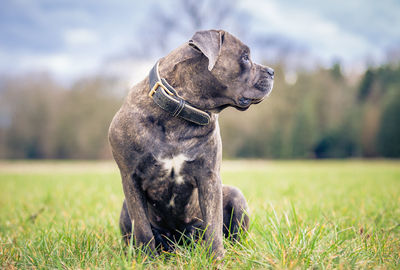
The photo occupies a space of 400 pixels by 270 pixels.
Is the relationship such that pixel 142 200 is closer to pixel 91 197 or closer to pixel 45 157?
pixel 91 197

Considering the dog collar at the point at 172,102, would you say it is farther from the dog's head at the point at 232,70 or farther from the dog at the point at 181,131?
the dog's head at the point at 232,70

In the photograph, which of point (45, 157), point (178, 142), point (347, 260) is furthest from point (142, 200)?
point (45, 157)

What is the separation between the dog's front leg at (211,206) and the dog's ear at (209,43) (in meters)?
0.74

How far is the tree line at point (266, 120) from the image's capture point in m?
24.8

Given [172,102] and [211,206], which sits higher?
[172,102]

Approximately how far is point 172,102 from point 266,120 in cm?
2396

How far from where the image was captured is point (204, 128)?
228 cm

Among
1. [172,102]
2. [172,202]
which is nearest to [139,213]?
[172,202]

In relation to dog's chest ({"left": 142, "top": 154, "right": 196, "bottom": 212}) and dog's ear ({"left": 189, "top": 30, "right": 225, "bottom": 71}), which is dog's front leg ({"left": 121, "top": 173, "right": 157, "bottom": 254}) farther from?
dog's ear ({"left": 189, "top": 30, "right": 225, "bottom": 71})

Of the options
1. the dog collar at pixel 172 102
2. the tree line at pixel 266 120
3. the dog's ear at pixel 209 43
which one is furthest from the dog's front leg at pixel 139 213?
the tree line at pixel 266 120

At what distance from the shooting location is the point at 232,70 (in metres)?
2.36

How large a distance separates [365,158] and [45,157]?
25.5 metres

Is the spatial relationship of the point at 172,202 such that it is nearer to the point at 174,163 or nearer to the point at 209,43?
the point at 174,163

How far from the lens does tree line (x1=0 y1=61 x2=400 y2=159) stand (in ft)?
81.2
